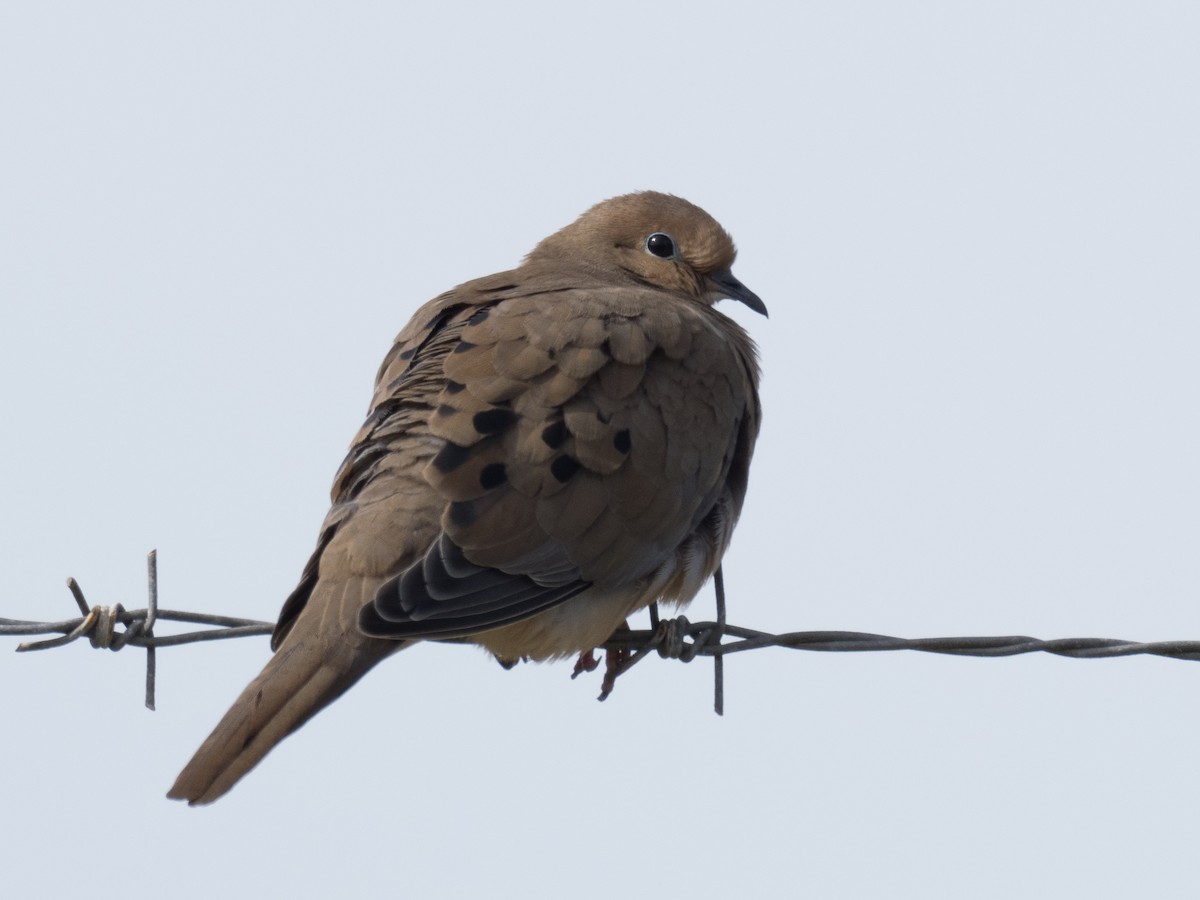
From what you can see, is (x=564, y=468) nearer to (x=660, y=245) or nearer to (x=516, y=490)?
(x=516, y=490)

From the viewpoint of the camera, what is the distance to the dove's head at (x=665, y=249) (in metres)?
5.83

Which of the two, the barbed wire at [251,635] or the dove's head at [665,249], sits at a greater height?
the dove's head at [665,249]

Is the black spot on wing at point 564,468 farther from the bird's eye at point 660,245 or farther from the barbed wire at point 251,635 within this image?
the bird's eye at point 660,245

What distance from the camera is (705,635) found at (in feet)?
13.3

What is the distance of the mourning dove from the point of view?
3.79 m

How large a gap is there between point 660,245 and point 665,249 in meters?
0.02

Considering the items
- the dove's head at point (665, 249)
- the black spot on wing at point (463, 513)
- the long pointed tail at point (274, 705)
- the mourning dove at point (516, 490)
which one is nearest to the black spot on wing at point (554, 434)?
the mourning dove at point (516, 490)

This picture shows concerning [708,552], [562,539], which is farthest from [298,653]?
[708,552]

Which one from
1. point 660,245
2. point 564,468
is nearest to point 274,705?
point 564,468

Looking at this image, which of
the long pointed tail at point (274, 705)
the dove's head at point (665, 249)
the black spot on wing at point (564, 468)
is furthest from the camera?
the dove's head at point (665, 249)

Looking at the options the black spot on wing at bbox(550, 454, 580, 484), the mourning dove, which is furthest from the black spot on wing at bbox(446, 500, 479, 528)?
the black spot on wing at bbox(550, 454, 580, 484)

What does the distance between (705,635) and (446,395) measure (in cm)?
89

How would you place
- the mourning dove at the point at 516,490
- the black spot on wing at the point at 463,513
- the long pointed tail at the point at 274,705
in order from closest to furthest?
1. the long pointed tail at the point at 274,705
2. the mourning dove at the point at 516,490
3. the black spot on wing at the point at 463,513

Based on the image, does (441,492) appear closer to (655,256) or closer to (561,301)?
(561,301)
